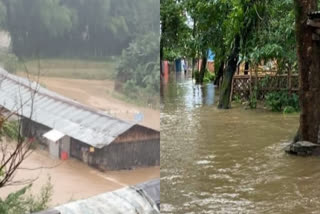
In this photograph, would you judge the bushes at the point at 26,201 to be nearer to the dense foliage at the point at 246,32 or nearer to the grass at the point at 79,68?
the grass at the point at 79,68

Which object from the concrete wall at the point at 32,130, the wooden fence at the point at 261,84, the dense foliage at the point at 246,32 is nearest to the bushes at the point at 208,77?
the dense foliage at the point at 246,32

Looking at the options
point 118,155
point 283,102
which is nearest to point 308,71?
point 118,155

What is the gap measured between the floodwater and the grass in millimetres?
2846

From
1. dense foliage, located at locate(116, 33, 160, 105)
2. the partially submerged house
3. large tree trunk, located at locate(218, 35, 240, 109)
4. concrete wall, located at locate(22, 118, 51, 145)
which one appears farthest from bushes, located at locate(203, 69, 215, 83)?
concrete wall, located at locate(22, 118, 51, 145)

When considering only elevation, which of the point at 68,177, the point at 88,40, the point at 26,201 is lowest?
the point at 26,201

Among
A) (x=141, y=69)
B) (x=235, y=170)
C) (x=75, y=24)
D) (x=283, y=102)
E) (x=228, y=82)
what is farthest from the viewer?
(x=228, y=82)

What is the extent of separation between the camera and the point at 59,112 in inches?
79.2

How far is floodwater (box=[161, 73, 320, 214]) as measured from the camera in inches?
190

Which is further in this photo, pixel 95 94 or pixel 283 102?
pixel 283 102

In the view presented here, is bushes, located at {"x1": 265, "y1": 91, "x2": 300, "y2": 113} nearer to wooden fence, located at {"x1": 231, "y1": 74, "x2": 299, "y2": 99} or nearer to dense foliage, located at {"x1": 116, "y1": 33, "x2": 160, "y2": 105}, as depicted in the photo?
wooden fence, located at {"x1": 231, "y1": 74, "x2": 299, "y2": 99}

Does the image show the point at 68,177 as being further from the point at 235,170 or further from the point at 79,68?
the point at 235,170

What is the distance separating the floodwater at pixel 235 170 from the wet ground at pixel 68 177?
2.66m

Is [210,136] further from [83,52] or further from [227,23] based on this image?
[83,52]

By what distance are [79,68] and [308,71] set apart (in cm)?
558
